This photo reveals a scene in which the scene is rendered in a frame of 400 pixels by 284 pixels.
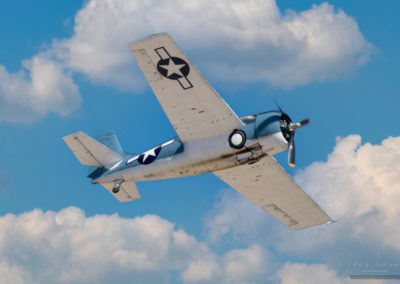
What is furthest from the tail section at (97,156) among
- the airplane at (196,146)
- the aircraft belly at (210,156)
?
the aircraft belly at (210,156)

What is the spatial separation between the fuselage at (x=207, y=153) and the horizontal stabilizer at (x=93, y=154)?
0.97 m

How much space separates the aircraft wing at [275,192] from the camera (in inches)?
1119

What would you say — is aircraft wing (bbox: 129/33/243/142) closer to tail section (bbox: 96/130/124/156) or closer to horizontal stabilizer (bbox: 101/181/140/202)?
tail section (bbox: 96/130/124/156)

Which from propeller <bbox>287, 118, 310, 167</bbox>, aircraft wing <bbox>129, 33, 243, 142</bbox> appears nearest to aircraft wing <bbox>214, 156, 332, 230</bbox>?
propeller <bbox>287, 118, 310, 167</bbox>

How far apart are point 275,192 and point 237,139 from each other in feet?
19.8

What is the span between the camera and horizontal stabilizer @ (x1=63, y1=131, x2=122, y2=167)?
95.6 ft

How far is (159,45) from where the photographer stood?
22797mm

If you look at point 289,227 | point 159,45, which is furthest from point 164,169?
point 289,227

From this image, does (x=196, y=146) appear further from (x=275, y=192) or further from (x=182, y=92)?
(x=275, y=192)

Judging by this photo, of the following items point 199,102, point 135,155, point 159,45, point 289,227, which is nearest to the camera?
point 159,45

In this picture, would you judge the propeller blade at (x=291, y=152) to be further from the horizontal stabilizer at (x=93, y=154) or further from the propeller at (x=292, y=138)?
the horizontal stabilizer at (x=93, y=154)

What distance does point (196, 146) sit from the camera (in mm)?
25953

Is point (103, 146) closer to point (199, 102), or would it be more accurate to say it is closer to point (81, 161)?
point (81, 161)

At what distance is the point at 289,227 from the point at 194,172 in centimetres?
816
